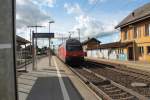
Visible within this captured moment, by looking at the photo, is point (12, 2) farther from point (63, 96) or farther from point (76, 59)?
point (76, 59)

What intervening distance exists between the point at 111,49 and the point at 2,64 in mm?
65481

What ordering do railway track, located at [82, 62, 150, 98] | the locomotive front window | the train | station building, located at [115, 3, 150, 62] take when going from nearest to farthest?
railway track, located at [82, 62, 150, 98] → the train → the locomotive front window → station building, located at [115, 3, 150, 62]

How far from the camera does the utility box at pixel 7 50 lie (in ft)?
9.63

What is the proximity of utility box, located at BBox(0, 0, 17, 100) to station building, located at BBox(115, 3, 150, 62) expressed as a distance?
1760 inches

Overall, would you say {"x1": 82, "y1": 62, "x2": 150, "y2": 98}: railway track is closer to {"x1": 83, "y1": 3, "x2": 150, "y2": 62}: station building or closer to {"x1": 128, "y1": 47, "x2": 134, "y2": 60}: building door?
{"x1": 83, "y1": 3, "x2": 150, "y2": 62}: station building

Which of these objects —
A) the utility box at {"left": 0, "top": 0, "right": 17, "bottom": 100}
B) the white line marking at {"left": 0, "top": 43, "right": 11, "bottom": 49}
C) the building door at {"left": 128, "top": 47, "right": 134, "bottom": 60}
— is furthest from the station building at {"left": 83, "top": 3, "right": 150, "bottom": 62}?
the white line marking at {"left": 0, "top": 43, "right": 11, "bottom": 49}

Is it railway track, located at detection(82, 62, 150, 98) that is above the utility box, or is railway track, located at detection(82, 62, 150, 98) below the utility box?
below

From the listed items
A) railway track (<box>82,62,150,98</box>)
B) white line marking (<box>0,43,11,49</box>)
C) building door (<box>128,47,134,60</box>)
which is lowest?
railway track (<box>82,62,150,98</box>)

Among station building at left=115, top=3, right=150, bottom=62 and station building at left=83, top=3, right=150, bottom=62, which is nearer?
station building at left=115, top=3, right=150, bottom=62

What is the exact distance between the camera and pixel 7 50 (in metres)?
3.15

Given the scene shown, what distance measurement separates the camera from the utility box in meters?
2.94

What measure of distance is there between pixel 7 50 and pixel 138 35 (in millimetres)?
50973

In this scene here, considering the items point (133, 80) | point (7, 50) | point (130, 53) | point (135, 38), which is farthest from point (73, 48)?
point (7, 50)

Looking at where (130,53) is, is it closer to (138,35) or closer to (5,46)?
(138,35)
